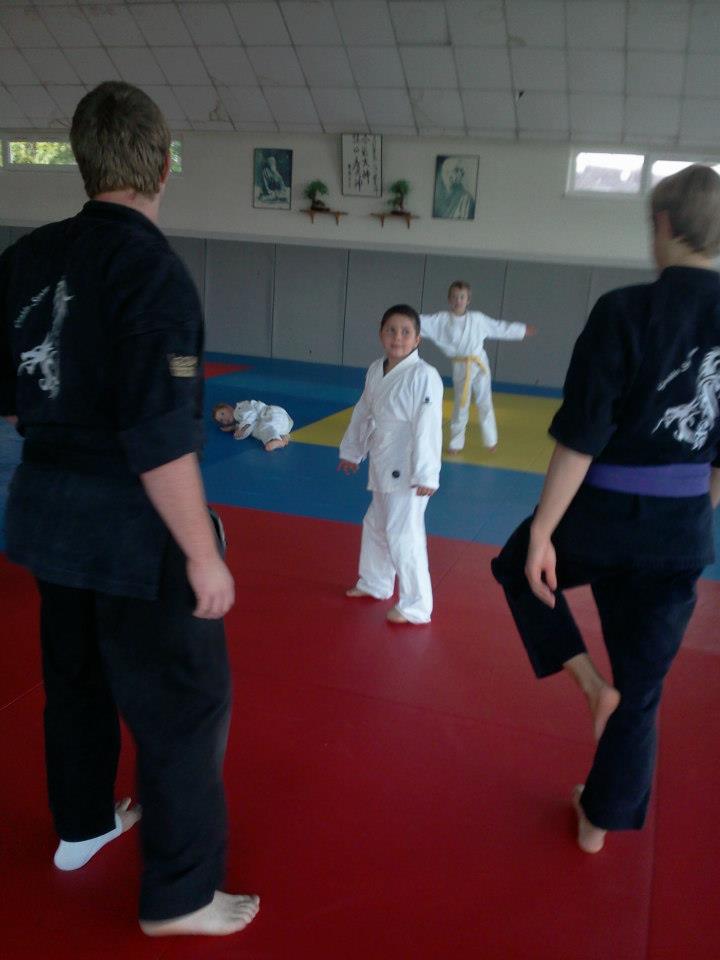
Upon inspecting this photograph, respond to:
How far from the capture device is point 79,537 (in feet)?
5.29

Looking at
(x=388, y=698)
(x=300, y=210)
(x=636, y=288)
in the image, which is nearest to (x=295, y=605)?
(x=388, y=698)

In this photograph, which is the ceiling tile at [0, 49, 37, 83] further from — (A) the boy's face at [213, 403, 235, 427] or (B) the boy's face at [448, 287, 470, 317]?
(B) the boy's face at [448, 287, 470, 317]

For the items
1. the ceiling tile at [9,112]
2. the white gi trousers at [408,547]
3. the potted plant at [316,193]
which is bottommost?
the white gi trousers at [408,547]

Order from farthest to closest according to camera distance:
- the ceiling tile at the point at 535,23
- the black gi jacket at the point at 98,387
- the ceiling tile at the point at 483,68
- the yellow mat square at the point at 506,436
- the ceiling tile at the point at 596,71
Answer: the ceiling tile at the point at 483,68 < the ceiling tile at the point at 596,71 < the ceiling tile at the point at 535,23 < the yellow mat square at the point at 506,436 < the black gi jacket at the point at 98,387

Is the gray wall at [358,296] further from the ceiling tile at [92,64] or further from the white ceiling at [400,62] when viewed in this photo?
the ceiling tile at [92,64]

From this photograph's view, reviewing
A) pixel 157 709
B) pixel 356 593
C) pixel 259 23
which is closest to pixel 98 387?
pixel 157 709

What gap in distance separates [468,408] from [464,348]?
0.55m

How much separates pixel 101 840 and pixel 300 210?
12245mm

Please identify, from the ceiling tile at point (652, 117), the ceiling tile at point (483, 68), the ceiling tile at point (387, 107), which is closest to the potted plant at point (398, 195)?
the ceiling tile at point (387, 107)

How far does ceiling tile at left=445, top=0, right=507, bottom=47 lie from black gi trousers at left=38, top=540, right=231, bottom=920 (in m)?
9.92

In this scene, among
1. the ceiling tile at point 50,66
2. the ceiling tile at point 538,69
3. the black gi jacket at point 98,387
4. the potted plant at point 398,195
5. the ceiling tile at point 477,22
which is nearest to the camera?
the black gi jacket at point 98,387

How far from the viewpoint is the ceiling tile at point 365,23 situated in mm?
9945

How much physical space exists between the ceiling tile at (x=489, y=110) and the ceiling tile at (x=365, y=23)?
53.8 inches

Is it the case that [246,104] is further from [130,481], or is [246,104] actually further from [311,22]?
[130,481]
